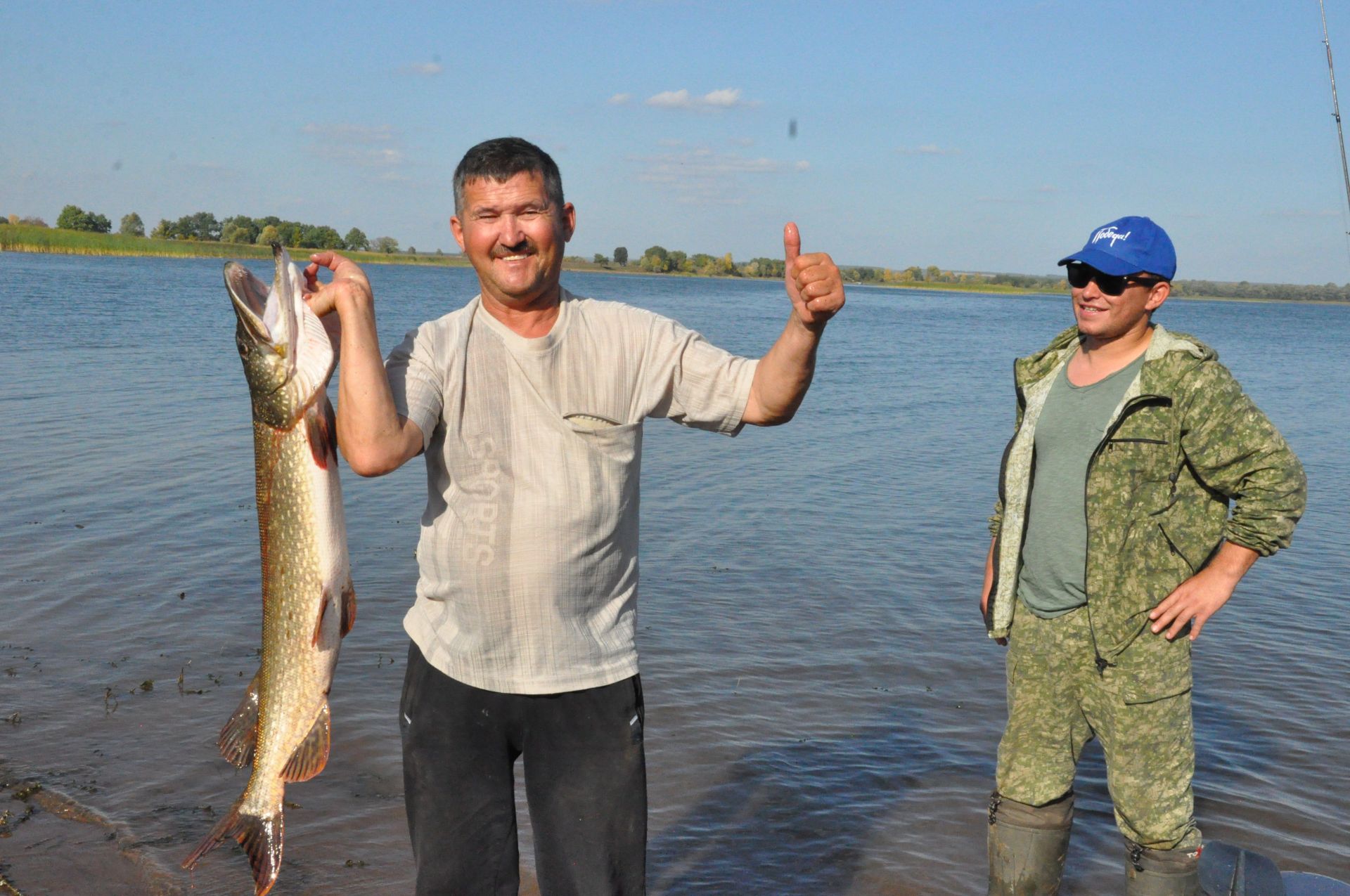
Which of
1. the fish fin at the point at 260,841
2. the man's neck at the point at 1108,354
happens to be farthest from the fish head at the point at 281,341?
the man's neck at the point at 1108,354

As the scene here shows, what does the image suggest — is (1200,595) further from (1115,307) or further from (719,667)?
(719,667)

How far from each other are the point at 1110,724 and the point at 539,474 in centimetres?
224

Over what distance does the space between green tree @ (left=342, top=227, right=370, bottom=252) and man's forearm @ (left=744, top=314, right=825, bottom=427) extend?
113085 mm

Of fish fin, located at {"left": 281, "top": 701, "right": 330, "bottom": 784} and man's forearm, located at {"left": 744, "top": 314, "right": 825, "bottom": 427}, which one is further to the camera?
fish fin, located at {"left": 281, "top": 701, "right": 330, "bottom": 784}

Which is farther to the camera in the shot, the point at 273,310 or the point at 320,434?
the point at 320,434

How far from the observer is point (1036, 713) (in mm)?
4031

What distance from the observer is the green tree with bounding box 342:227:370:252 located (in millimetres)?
113312

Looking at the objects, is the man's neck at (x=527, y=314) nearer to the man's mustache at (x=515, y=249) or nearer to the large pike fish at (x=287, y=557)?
the man's mustache at (x=515, y=249)

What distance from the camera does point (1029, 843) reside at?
4062mm

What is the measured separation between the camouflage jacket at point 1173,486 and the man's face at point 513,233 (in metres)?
2.11

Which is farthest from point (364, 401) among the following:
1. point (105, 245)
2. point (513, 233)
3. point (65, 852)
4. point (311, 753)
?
point (105, 245)

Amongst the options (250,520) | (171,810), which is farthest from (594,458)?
(250,520)

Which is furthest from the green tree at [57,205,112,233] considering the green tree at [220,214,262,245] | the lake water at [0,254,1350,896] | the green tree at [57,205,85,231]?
the lake water at [0,254,1350,896]

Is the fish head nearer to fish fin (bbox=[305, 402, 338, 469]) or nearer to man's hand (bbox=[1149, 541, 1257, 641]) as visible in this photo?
fish fin (bbox=[305, 402, 338, 469])
